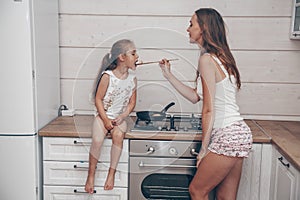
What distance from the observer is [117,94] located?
191cm

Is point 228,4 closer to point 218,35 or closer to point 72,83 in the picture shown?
point 218,35

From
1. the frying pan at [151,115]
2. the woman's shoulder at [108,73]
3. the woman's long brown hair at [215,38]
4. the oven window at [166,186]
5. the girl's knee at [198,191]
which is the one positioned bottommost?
the oven window at [166,186]

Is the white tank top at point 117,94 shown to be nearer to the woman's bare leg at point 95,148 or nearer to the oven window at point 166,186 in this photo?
the woman's bare leg at point 95,148

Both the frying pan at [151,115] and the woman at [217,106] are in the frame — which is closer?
the woman at [217,106]

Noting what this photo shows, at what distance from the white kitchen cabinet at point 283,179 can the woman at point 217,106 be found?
0.20m

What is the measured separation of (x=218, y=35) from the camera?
1.69 meters

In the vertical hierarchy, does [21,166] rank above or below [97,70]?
below

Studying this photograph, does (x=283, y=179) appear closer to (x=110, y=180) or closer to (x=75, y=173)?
(x=110, y=180)

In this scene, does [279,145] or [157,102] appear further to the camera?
[157,102]

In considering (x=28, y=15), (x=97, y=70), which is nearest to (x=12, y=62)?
(x=28, y=15)

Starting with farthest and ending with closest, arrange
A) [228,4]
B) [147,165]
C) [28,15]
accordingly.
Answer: [228,4] → [147,165] → [28,15]

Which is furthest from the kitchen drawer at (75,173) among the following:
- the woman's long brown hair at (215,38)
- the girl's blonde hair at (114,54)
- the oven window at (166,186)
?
the woman's long brown hair at (215,38)

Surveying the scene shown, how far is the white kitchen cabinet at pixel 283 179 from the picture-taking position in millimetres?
1573

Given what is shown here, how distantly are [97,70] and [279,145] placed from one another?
1.01 meters
